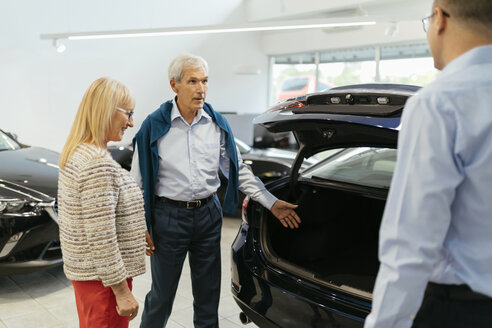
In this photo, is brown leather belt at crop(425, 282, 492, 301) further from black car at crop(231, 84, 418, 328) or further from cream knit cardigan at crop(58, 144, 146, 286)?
cream knit cardigan at crop(58, 144, 146, 286)

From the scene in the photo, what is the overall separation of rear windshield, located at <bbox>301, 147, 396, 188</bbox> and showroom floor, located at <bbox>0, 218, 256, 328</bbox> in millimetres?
999

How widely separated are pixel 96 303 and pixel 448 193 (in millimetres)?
1157

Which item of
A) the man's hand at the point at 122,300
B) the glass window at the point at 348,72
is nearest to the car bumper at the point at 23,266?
the man's hand at the point at 122,300

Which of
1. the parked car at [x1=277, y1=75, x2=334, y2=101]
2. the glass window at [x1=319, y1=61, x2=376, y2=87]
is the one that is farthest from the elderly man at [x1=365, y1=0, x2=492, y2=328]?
the parked car at [x1=277, y1=75, x2=334, y2=101]

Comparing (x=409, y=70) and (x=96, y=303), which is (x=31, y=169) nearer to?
(x=96, y=303)

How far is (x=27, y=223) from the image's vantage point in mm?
3018

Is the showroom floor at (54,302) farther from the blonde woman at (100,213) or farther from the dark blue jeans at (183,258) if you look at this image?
the blonde woman at (100,213)

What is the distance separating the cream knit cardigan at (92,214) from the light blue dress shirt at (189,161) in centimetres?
59

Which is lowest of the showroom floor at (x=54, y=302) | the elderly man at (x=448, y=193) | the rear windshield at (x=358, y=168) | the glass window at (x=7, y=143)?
the showroom floor at (x=54, y=302)

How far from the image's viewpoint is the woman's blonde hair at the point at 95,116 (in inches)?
60.9

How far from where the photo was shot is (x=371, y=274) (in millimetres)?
2527

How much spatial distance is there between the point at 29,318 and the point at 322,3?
25.4ft

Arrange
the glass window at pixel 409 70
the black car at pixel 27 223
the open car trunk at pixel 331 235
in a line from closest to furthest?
the open car trunk at pixel 331 235, the black car at pixel 27 223, the glass window at pixel 409 70

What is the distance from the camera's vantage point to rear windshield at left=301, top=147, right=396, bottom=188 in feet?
8.30
